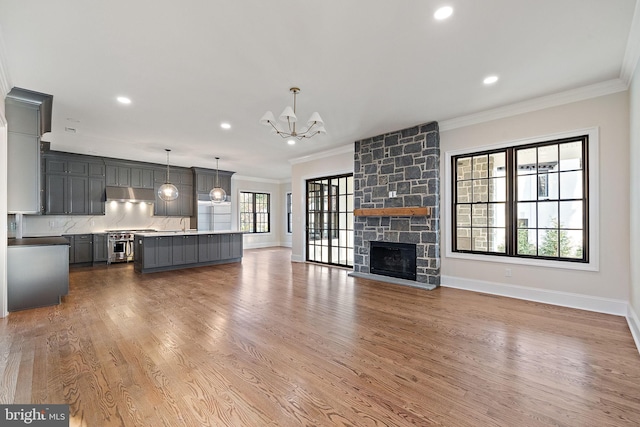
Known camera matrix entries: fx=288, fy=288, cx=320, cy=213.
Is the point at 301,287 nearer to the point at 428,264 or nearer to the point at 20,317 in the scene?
the point at 428,264

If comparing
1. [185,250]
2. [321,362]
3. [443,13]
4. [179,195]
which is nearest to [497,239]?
[443,13]

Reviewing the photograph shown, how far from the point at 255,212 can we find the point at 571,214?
32.4 feet

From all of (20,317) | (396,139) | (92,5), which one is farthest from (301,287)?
(92,5)

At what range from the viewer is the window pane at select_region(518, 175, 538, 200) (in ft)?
14.1

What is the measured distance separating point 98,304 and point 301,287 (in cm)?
299

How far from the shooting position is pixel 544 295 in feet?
13.6

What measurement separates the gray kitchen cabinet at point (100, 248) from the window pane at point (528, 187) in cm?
929

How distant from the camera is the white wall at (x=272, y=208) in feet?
36.2

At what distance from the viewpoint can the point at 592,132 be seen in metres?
3.79

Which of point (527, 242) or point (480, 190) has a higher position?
point (480, 190)

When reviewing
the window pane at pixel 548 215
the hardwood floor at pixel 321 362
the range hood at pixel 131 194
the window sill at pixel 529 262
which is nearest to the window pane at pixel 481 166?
the window pane at pixel 548 215

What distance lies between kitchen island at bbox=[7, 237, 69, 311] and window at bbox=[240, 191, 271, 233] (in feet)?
23.6

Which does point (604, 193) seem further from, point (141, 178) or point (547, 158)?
point (141, 178)

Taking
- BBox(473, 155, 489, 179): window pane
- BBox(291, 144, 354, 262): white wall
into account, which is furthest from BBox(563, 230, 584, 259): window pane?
BBox(291, 144, 354, 262): white wall
